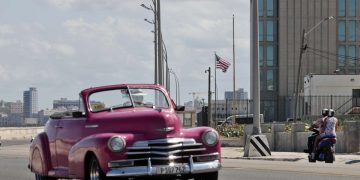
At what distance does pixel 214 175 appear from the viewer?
464 inches

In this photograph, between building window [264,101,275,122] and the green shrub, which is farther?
building window [264,101,275,122]

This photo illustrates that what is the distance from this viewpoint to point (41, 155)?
13.9 metres

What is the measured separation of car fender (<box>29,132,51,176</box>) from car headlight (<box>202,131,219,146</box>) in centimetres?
357

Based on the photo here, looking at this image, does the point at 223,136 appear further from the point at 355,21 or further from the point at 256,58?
the point at 355,21

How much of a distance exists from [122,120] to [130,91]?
3.97 ft

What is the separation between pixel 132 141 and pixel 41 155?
3331 mm

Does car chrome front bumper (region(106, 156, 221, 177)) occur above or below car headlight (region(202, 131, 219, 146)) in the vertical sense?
below

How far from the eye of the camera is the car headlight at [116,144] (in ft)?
36.2

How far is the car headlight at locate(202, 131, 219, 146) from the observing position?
37.8 feet

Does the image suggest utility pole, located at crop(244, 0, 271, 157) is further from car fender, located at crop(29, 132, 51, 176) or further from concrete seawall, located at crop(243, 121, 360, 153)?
car fender, located at crop(29, 132, 51, 176)

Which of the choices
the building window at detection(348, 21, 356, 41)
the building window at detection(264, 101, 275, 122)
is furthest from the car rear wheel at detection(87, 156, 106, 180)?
the building window at detection(348, 21, 356, 41)

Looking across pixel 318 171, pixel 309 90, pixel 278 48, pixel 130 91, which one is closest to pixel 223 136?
pixel 318 171

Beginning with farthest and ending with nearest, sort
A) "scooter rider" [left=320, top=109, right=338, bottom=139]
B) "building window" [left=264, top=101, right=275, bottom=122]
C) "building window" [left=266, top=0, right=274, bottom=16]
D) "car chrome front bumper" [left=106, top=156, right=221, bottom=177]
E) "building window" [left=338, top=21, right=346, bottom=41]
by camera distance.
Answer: "building window" [left=338, top=21, right=346, bottom=41], "building window" [left=266, top=0, right=274, bottom=16], "building window" [left=264, top=101, right=275, bottom=122], "scooter rider" [left=320, top=109, right=338, bottom=139], "car chrome front bumper" [left=106, top=156, right=221, bottom=177]

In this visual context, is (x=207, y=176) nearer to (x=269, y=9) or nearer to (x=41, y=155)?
(x=41, y=155)
